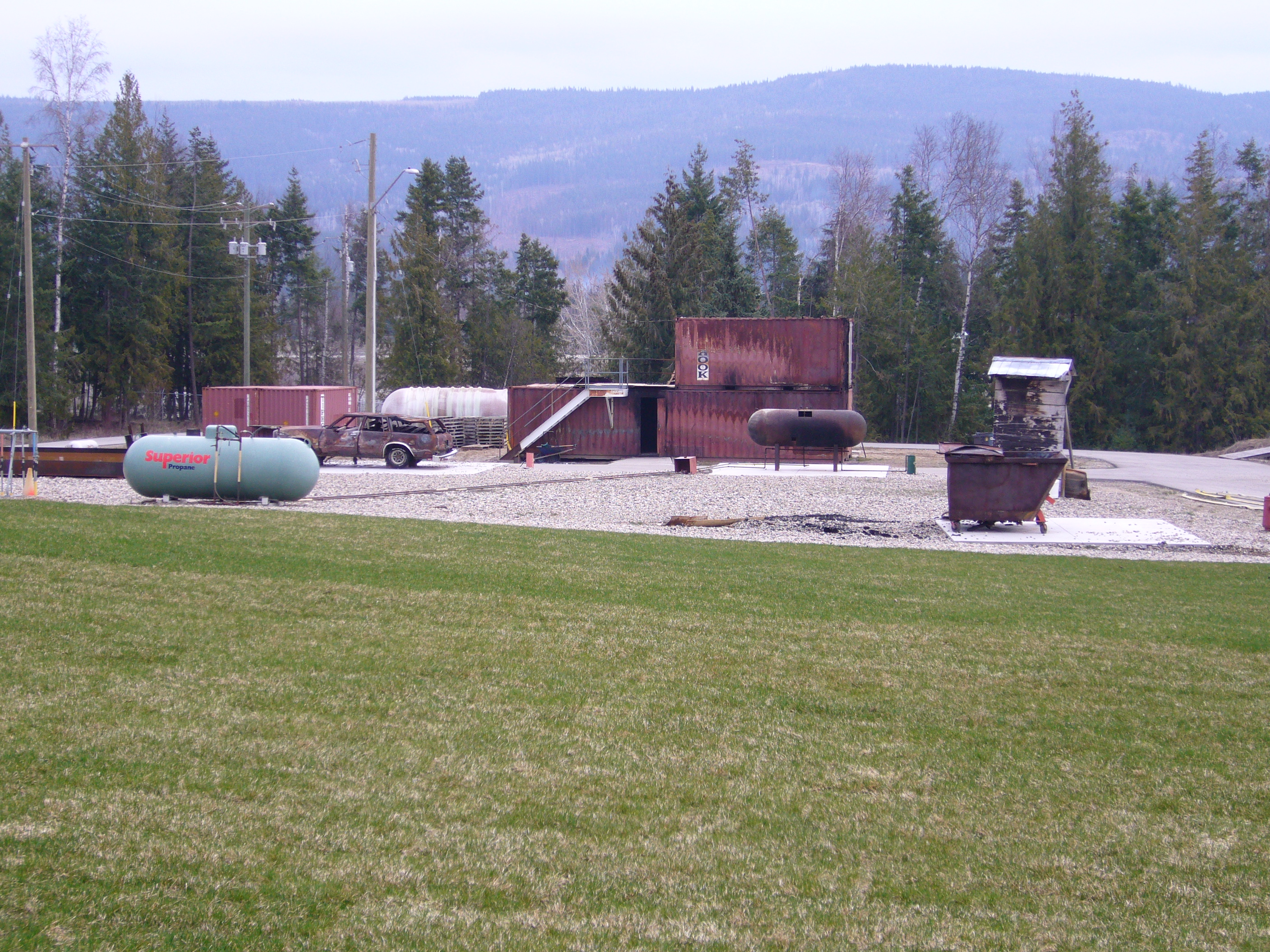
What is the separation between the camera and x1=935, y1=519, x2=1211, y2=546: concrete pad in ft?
56.9

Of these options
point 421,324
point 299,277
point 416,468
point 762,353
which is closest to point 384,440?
point 416,468

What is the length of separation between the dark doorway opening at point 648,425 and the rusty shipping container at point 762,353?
2.16 m

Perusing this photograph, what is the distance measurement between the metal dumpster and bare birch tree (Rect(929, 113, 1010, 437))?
4868 centimetres

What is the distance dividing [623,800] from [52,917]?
2563mm

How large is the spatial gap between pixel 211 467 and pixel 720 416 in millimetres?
23142

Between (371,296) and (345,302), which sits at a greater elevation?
(345,302)

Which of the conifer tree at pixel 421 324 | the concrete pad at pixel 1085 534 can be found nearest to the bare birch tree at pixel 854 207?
the conifer tree at pixel 421 324

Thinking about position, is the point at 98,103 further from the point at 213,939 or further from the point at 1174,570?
the point at 213,939

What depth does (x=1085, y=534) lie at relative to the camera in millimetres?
18375

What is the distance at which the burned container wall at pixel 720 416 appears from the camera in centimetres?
3866

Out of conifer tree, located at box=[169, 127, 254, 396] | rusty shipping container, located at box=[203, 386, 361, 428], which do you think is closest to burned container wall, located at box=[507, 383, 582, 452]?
rusty shipping container, located at box=[203, 386, 361, 428]

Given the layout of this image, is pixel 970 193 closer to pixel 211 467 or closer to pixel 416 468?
pixel 416 468

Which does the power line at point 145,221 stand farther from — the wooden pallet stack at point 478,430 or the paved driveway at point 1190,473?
the paved driveway at point 1190,473

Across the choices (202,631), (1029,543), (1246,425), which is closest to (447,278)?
(1246,425)
